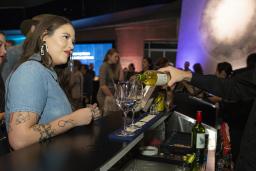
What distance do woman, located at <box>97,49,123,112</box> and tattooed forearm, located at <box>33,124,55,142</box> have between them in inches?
132

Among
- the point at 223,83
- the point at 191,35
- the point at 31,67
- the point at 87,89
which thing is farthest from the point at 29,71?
the point at 87,89

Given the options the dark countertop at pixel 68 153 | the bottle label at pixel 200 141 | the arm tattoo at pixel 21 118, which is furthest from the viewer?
the bottle label at pixel 200 141

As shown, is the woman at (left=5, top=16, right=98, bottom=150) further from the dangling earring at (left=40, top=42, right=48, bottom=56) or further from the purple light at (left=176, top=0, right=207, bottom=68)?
the purple light at (left=176, top=0, right=207, bottom=68)

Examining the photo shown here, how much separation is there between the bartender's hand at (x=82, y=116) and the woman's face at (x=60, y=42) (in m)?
0.26

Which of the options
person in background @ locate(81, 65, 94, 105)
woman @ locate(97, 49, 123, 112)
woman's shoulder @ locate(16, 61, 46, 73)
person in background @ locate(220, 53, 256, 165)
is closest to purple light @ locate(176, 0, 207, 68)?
woman @ locate(97, 49, 123, 112)

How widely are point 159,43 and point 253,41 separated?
718cm

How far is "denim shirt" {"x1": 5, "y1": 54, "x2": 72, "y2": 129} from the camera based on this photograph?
128 cm

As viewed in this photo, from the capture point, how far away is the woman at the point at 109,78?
4.72 meters

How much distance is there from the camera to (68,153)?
3.59ft

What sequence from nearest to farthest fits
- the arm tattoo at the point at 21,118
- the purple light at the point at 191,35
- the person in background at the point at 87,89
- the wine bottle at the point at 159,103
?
the arm tattoo at the point at 21,118 → the wine bottle at the point at 159,103 → the purple light at the point at 191,35 → the person in background at the point at 87,89

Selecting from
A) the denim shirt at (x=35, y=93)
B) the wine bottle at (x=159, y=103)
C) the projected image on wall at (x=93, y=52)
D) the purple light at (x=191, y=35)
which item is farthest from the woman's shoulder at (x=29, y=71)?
the projected image on wall at (x=93, y=52)

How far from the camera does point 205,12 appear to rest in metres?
6.66

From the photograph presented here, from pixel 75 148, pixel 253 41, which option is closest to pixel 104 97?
pixel 253 41

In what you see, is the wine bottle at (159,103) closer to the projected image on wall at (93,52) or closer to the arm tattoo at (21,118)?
the arm tattoo at (21,118)
